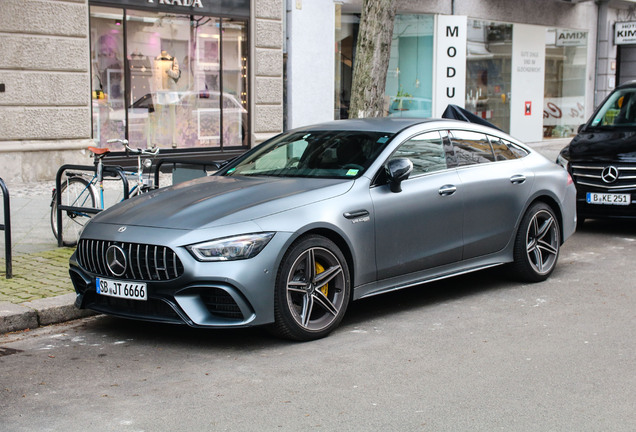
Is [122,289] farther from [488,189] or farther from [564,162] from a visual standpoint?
[564,162]

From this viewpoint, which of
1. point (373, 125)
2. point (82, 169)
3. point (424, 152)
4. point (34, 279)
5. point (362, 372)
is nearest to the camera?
point (362, 372)

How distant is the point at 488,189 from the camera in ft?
23.9

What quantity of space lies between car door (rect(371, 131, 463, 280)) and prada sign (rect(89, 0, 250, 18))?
30.7 feet

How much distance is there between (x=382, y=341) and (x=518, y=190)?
2363 millimetres

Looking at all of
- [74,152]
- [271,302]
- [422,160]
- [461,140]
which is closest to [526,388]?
[271,302]

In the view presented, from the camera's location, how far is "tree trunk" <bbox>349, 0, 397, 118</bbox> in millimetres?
11250

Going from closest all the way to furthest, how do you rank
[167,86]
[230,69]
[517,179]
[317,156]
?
[317,156] → [517,179] → [167,86] → [230,69]

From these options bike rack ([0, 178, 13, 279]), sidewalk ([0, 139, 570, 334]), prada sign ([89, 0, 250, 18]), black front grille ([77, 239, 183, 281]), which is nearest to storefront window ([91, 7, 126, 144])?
prada sign ([89, 0, 250, 18])

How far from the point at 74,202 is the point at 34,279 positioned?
154 centimetres

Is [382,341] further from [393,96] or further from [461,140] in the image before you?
[393,96]

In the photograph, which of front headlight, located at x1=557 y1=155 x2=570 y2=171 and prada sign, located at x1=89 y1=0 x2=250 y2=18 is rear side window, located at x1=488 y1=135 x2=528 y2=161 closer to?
front headlight, located at x1=557 y1=155 x2=570 y2=171

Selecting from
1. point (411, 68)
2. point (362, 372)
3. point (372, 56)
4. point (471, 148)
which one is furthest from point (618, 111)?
point (411, 68)

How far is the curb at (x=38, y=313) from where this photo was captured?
6223mm

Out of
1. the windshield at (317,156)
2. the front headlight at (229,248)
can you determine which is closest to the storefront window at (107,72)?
the windshield at (317,156)
